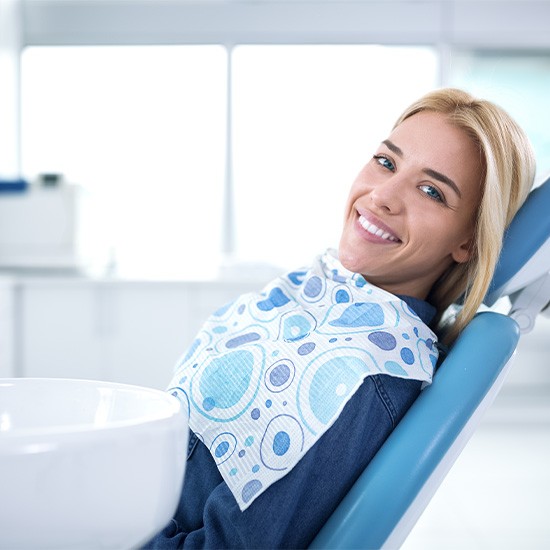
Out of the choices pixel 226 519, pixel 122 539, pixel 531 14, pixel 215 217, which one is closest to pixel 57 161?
pixel 215 217

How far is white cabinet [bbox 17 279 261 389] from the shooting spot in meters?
3.45

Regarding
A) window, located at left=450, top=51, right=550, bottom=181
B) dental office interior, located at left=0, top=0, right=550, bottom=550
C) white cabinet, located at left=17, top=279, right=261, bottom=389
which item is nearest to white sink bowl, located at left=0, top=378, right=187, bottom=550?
white cabinet, located at left=17, top=279, right=261, bottom=389

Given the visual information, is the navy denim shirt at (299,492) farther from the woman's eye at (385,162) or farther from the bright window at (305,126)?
the bright window at (305,126)

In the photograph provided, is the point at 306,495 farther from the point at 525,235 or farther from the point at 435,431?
the point at 525,235

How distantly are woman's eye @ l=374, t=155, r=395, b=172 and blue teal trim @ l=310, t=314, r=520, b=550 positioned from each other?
340 millimetres

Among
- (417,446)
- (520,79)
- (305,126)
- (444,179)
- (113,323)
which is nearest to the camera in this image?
(417,446)

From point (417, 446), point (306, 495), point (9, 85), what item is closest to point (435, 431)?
point (417, 446)

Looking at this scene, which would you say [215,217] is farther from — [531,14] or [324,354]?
[324,354]

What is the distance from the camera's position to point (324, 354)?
44.1 inches

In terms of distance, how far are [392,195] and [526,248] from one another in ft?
0.72

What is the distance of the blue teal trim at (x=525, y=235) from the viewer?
3.96 feet

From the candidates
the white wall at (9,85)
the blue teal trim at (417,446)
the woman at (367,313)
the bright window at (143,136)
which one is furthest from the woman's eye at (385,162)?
the white wall at (9,85)

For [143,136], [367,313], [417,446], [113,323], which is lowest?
[113,323]

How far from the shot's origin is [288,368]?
1.12m
